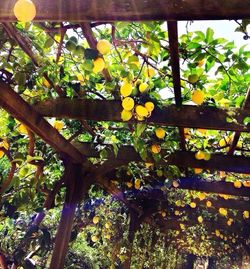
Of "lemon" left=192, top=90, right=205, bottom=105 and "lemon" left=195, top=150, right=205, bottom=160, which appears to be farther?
"lemon" left=195, top=150, right=205, bottom=160

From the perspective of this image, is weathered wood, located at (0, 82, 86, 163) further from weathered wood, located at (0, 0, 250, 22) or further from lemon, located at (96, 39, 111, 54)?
weathered wood, located at (0, 0, 250, 22)

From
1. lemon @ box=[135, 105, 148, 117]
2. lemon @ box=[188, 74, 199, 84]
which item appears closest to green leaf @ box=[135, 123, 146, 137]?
lemon @ box=[135, 105, 148, 117]

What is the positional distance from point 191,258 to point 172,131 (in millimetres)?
12800

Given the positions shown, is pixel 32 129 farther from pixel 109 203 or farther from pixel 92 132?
pixel 109 203

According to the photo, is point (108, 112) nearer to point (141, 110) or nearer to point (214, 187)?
point (141, 110)

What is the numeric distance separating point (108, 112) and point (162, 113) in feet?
1.09

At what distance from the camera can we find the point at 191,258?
13.9 meters

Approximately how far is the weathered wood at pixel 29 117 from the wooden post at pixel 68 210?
0.34m

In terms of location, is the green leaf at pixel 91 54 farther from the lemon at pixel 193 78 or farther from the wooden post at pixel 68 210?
the wooden post at pixel 68 210

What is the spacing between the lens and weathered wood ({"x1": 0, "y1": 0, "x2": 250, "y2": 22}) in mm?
917

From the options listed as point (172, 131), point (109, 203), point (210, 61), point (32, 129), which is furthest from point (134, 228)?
point (210, 61)

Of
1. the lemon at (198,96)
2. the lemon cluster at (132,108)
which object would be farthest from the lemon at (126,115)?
the lemon at (198,96)

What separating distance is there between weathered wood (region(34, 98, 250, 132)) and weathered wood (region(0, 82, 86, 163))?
0.08m

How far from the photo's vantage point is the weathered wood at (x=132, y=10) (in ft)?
3.01
